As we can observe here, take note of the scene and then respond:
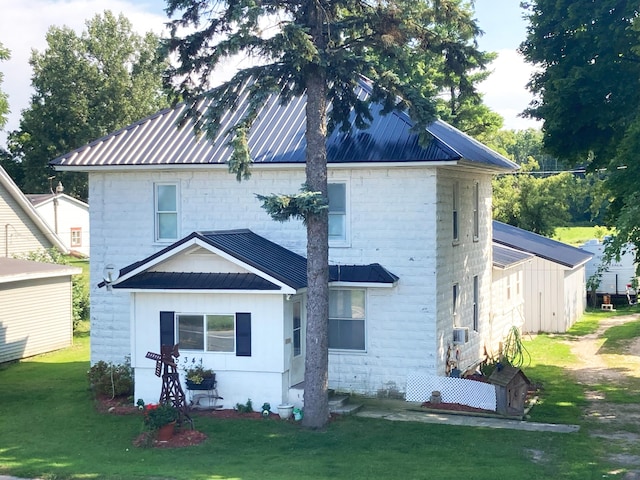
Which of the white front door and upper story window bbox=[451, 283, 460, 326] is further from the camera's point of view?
upper story window bbox=[451, 283, 460, 326]

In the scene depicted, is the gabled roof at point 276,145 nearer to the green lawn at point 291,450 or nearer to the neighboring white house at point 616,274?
the green lawn at point 291,450

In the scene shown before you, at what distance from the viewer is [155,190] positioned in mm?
21578

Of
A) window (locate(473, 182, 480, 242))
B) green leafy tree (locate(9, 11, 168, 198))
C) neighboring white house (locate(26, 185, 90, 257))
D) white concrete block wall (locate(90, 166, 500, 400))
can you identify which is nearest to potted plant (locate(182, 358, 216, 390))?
white concrete block wall (locate(90, 166, 500, 400))

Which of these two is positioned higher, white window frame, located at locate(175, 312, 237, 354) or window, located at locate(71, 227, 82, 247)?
window, located at locate(71, 227, 82, 247)

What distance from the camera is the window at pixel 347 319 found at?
20.2 m

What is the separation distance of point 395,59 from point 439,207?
13.5 feet

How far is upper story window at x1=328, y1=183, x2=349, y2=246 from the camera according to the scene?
66.5ft

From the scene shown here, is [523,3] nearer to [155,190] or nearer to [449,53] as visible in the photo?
[449,53]

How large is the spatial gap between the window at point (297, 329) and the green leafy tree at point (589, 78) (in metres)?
7.55

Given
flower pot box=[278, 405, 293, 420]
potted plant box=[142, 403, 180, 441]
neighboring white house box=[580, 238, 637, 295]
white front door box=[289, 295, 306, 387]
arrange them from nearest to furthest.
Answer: potted plant box=[142, 403, 180, 441]
flower pot box=[278, 405, 293, 420]
white front door box=[289, 295, 306, 387]
neighboring white house box=[580, 238, 637, 295]

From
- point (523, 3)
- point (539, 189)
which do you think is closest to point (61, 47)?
point (539, 189)

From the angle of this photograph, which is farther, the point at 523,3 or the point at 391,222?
the point at 523,3

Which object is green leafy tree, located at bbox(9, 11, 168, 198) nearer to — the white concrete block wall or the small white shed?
the small white shed

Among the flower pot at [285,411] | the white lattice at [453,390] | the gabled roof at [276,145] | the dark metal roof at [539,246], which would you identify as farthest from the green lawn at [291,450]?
the dark metal roof at [539,246]
